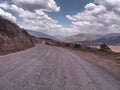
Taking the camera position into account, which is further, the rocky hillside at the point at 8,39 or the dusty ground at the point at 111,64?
the rocky hillside at the point at 8,39

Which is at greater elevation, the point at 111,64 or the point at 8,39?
the point at 8,39

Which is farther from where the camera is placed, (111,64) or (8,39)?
(8,39)

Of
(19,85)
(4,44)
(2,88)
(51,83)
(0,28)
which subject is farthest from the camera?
(0,28)

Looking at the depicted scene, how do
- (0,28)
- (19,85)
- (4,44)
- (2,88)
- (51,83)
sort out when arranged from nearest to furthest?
1. (2,88)
2. (19,85)
3. (51,83)
4. (4,44)
5. (0,28)

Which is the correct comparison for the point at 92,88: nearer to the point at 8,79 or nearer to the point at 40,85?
the point at 40,85

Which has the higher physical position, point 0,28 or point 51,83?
point 0,28

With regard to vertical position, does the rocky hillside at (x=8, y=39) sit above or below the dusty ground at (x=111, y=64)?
above

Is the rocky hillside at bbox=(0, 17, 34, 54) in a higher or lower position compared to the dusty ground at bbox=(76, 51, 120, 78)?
higher

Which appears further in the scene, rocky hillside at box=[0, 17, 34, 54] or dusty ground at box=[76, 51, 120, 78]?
rocky hillside at box=[0, 17, 34, 54]

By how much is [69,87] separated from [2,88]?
2.74 m

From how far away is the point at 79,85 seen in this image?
29.4 feet

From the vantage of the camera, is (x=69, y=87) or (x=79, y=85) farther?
(x=79, y=85)

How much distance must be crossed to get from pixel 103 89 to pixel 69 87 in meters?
1.46

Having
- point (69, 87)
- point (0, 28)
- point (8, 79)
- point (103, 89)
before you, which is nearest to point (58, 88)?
point (69, 87)
